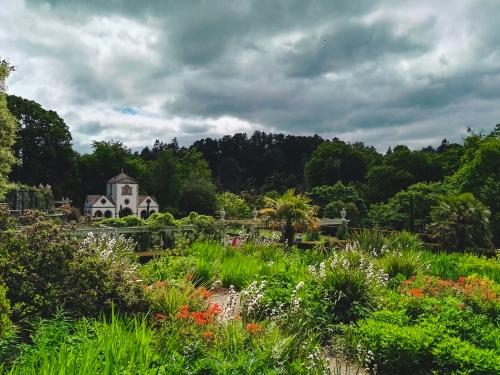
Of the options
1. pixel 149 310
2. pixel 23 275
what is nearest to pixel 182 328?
pixel 149 310

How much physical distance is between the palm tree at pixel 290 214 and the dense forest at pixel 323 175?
14.0 m

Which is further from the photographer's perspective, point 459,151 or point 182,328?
point 459,151

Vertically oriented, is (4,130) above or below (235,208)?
above

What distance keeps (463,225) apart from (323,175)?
36701mm

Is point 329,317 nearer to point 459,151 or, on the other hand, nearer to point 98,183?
point 459,151

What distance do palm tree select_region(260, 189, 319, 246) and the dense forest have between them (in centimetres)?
1404

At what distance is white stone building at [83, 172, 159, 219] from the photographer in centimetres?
4567

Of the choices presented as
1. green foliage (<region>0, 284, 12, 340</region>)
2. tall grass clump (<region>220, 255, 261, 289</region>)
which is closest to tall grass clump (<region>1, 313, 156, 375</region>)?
green foliage (<region>0, 284, 12, 340</region>)

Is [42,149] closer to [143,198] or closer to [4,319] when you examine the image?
[143,198]

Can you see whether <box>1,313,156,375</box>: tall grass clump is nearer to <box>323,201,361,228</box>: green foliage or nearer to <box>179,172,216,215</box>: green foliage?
<box>323,201,361,228</box>: green foliage

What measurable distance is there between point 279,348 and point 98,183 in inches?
2034

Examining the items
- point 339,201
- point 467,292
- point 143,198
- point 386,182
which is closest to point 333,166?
point 386,182

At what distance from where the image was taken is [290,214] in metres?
12.0

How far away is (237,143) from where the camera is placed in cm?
9231
